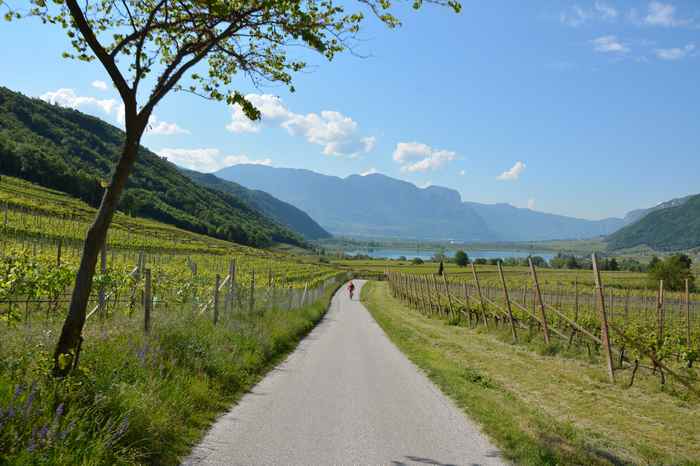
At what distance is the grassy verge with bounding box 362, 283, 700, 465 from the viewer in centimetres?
675

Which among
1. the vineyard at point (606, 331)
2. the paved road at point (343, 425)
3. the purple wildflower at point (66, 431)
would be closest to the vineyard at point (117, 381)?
the purple wildflower at point (66, 431)

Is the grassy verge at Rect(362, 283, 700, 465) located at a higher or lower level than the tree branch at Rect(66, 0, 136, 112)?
lower

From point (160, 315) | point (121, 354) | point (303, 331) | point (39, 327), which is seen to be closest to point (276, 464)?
point (121, 354)

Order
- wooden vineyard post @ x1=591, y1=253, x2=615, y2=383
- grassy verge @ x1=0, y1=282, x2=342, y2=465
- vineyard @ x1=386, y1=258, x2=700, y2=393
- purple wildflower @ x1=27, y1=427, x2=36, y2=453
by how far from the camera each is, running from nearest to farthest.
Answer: purple wildflower @ x1=27, y1=427, x2=36, y2=453 < grassy verge @ x1=0, y1=282, x2=342, y2=465 < wooden vineyard post @ x1=591, y1=253, x2=615, y2=383 < vineyard @ x1=386, y1=258, x2=700, y2=393

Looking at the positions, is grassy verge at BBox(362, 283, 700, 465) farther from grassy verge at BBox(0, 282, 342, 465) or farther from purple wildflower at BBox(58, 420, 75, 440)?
purple wildflower at BBox(58, 420, 75, 440)

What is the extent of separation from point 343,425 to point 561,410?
459cm

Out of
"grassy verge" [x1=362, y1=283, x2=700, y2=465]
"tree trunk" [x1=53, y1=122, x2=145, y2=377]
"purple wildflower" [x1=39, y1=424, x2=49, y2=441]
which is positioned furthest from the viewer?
"grassy verge" [x1=362, y1=283, x2=700, y2=465]

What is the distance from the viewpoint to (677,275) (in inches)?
2886

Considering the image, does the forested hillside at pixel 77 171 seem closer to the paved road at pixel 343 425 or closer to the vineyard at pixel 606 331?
the vineyard at pixel 606 331

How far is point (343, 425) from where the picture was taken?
7254 millimetres

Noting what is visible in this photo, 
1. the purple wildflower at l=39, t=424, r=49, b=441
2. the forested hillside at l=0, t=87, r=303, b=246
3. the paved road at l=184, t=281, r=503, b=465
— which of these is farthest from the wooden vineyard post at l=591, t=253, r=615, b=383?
the forested hillside at l=0, t=87, r=303, b=246

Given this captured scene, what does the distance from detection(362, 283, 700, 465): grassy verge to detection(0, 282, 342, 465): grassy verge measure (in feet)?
12.9

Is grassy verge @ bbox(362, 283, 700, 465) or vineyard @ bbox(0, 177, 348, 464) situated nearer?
vineyard @ bbox(0, 177, 348, 464)

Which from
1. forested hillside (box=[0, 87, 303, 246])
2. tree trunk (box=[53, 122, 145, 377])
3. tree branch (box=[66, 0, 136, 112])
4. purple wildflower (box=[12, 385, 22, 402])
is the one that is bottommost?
purple wildflower (box=[12, 385, 22, 402])
